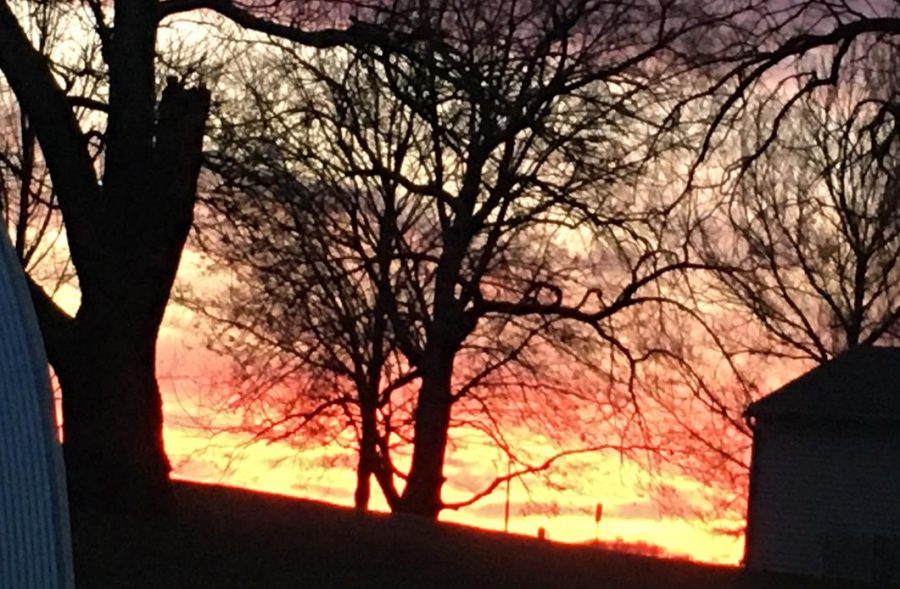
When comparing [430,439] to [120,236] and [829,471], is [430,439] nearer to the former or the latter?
[829,471]

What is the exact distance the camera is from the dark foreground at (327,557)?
13.9m

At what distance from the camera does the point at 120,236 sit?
15.3m

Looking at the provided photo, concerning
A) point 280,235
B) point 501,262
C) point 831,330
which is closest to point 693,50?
point 280,235

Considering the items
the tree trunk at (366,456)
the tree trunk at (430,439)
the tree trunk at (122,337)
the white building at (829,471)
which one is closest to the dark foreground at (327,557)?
the tree trunk at (122,337)

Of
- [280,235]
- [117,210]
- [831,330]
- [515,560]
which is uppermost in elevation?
[831,330]

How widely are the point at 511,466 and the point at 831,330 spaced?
12831mm

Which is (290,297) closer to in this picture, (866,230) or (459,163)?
(459,163)

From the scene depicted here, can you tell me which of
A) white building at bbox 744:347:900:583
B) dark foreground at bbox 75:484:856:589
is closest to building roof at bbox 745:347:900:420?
white building at bbox 744:347:900:583

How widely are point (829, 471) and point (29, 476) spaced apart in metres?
26.2

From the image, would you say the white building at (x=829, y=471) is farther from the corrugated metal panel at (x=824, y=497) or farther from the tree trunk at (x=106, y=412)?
the tree trunk at (x=106, y=412)

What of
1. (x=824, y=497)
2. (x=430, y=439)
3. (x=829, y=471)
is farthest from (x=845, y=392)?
Result: (x=430, y=439)

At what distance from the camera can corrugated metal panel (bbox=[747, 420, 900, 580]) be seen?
1294 inches

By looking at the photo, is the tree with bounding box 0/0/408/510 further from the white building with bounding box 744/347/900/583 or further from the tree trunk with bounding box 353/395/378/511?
the tree trunk with bounding box 353/395/378/511

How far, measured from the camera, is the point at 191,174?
15148 mm
